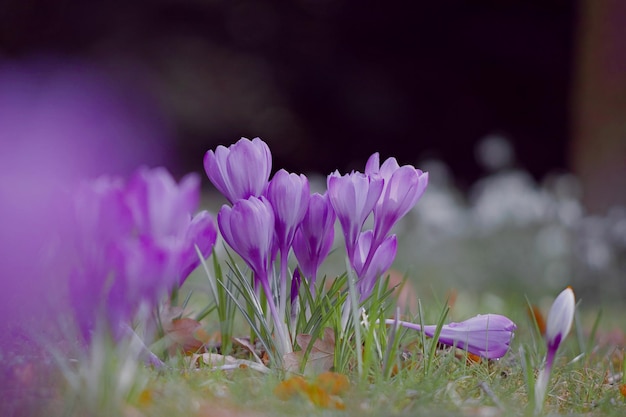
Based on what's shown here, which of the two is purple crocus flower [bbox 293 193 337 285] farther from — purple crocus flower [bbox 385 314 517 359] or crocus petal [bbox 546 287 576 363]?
crocus petal [bbox 546 287 576 363]

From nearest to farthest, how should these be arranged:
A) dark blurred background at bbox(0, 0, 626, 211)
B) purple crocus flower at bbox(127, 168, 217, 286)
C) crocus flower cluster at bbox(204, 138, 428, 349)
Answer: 1. purple crocus flower at bbox(127, 168, 217, 286)
2. crocus flower cluster at bbox(204, 138, 428, 349)
3. dark blurred background at bbox(0, 0, 626, 211)

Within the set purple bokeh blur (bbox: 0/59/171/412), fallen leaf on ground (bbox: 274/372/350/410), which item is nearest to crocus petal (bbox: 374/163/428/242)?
fallen leaf on ground (bbox: 274/372/350/410)

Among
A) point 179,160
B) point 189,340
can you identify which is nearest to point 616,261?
point 189,340

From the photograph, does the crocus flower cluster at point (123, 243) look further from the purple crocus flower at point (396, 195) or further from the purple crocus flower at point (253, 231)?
the purple crocus flower at point (396, 195)

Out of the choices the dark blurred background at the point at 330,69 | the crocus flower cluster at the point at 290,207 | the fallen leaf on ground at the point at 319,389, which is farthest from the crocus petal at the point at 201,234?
the dark blurred background at the point at 330,69

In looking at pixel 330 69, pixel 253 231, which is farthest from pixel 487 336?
pixel 330 69

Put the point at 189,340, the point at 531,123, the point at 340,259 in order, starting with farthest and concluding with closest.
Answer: the point at 531,123
the point at 340,259
the point at 189,340

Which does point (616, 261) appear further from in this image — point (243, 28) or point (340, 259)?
point (243, 28)
